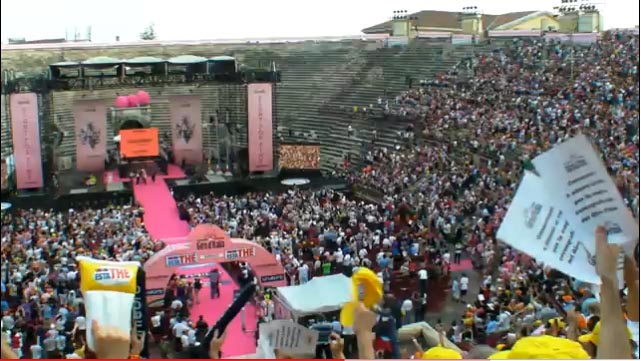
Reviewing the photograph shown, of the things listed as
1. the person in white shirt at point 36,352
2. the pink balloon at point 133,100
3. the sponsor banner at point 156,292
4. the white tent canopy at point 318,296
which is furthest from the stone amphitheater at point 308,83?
the person in white shirt at point 36,352

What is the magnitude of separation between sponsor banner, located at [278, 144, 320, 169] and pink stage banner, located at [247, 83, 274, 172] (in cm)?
23

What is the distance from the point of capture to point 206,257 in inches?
376

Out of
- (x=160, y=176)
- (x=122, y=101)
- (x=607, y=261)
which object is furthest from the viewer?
(x=122, y=101)

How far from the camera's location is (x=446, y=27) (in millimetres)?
20188

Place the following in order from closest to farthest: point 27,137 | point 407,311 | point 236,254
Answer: point 407,311, point 236,254, point 27,137

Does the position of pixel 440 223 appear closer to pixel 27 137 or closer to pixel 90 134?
pixel 27 137

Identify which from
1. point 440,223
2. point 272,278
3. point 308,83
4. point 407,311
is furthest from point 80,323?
point 308,83

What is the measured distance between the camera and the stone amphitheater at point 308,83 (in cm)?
1643

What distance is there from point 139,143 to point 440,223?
7.28 metres

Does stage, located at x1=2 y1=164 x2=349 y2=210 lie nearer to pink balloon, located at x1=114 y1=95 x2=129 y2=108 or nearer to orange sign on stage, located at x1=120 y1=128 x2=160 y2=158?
orange sign on stage, located at x1=120 y1=128 x2=160 y2=158

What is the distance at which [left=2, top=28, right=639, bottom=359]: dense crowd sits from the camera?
305 inches

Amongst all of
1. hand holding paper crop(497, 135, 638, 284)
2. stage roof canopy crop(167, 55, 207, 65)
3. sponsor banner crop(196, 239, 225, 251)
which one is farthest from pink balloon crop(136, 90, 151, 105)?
hand holding paper crop(497, 135, 638, 284)

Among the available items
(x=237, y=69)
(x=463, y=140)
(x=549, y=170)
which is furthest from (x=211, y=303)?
(x=237, y=69)

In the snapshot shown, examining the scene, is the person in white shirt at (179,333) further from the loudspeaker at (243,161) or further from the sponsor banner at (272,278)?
the loudspeaker at (243,161)
